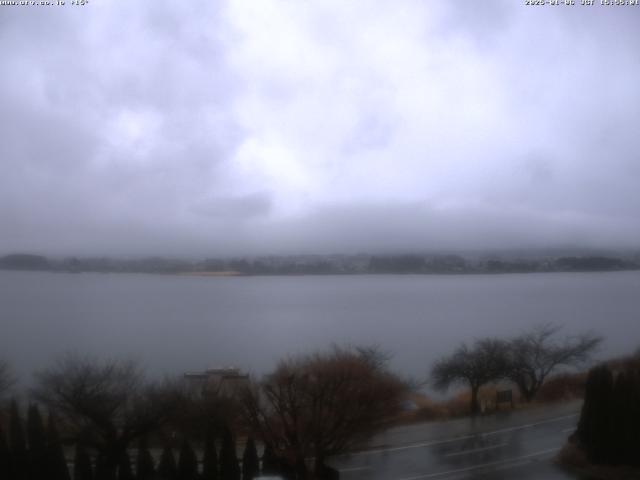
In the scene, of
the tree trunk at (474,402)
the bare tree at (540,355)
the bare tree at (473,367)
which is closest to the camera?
the tree trunk at (474,402)

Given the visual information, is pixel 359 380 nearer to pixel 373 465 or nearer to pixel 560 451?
pixel 373 465

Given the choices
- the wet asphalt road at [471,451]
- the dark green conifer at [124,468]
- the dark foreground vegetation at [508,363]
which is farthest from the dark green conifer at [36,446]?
the dark foreground vegetation at [508,363]

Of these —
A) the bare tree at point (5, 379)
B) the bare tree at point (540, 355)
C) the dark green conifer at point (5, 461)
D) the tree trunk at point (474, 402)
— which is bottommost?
the tree trunk at point (474, 402)

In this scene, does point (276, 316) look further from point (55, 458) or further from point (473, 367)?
point (55, 458)

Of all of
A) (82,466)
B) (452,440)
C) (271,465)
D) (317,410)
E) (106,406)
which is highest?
(106,406)

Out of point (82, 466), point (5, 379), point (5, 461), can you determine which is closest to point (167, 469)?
point (82, 466)

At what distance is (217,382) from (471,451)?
468cm

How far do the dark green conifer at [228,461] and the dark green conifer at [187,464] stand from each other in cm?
36

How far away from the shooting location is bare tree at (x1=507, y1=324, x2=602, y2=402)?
14.9 meters

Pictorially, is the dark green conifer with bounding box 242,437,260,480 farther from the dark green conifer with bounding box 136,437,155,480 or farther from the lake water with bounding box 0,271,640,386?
the lake water with bounding box 0,271,640,386

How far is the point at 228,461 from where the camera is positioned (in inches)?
318

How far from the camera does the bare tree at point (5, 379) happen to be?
10.8m

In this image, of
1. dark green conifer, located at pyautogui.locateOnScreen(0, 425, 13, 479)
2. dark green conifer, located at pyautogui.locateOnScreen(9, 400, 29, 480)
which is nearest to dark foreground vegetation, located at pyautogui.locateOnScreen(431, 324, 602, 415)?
dark green conifer, located at pyautogui.locateOnScreen(9, 400, 29, 480)

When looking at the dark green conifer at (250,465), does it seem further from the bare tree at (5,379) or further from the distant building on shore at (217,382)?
the bare tree at (5,379)
